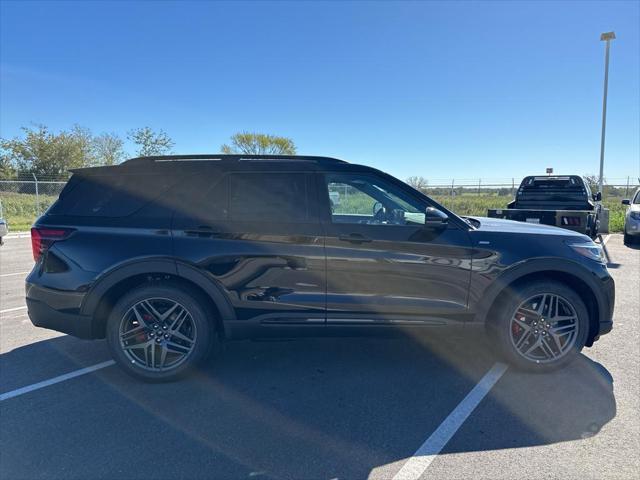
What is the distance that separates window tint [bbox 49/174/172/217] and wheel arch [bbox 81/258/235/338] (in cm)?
51

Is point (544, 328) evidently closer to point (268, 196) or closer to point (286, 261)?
point (286, 261)

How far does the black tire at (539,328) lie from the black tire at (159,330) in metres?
2.53

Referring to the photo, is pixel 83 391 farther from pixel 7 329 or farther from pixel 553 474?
pixel 553 474

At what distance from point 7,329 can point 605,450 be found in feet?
19.5

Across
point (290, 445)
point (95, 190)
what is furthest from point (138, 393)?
point (95, 190)

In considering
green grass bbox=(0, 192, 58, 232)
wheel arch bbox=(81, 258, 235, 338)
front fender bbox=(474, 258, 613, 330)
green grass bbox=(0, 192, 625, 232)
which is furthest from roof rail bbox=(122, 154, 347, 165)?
green grass bbox=(0, 192, 58, 232)

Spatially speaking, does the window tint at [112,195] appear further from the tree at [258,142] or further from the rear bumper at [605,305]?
the tree at [258,142]

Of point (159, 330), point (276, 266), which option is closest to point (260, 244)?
point (276, 266)

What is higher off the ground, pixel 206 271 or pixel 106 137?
pixel 106 137

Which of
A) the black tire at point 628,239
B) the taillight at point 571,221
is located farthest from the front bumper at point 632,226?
the taillight at point 571,221

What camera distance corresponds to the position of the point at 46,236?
337 centimetres

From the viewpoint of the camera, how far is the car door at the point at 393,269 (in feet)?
10.9

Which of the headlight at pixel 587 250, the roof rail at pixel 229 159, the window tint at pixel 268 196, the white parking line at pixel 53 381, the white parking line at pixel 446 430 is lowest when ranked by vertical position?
the white parking line at pixel 446 430

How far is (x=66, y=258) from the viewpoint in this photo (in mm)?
3342
